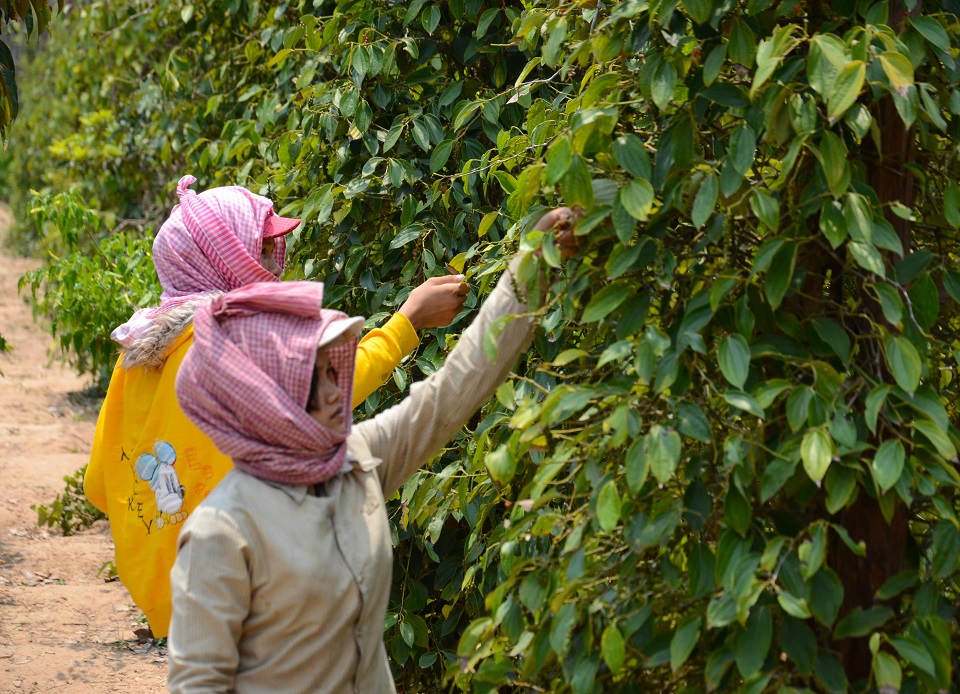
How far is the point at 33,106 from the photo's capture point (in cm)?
→ 1165

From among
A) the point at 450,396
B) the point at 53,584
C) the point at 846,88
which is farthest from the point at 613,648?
the point at 53,584

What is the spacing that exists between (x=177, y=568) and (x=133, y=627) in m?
3.00

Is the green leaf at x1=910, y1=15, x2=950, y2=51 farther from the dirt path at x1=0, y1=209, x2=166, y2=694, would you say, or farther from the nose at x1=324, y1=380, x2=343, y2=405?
the dirt path at x1=0, y1=209, x2=166, y2=694

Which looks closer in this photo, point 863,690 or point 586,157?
point 863,690

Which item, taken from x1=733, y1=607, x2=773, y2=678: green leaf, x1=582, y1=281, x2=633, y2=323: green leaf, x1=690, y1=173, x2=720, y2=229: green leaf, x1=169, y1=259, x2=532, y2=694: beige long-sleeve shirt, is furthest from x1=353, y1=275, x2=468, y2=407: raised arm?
x1=733, y1=607, x2=773, y2=678: green leaf

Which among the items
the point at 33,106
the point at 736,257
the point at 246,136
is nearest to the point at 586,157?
the point at 736,257

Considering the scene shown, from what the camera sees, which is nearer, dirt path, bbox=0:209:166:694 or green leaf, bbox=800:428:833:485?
green leaf, bbox=800:428:833:485

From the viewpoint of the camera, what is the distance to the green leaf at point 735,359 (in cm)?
143

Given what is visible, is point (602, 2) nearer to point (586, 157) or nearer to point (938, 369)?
point (586, 157)

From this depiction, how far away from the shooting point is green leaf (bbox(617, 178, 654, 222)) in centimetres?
152

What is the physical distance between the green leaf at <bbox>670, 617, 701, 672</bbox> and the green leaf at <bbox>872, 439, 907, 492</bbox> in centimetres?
28

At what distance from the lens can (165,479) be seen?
2.32m

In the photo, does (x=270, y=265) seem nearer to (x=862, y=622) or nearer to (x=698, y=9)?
(x=698, y=9)

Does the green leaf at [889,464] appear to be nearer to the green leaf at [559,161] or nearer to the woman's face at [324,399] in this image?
the green leaf at [559,161]
